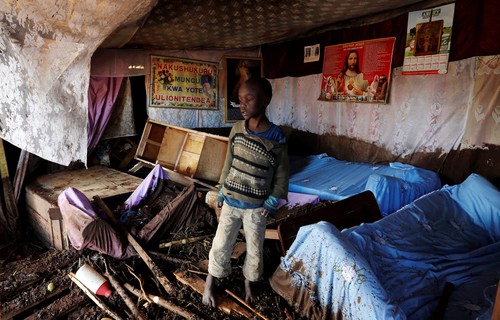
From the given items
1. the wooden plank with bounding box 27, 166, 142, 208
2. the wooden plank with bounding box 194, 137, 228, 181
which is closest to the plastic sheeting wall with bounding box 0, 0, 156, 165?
the wooden plank with bounding box 27, 166, 142, 208

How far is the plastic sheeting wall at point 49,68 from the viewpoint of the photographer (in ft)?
5.65

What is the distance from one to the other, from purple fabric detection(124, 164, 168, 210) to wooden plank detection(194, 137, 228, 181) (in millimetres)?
773

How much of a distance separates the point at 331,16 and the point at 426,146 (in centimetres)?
225

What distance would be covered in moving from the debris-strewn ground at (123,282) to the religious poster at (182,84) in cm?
297

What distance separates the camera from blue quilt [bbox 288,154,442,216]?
3.31m

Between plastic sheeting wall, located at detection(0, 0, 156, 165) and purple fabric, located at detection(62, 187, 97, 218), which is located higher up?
plastic sheeting wall, located at detection(0, 0, 156, 165)

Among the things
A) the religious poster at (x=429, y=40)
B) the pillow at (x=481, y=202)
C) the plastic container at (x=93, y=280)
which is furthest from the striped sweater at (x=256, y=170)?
the religious poster at (x=429, y=40)

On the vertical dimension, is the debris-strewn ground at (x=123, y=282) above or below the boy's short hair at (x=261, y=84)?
below

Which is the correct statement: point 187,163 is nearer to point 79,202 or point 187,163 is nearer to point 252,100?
point 79,202

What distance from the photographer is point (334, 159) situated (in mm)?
5266

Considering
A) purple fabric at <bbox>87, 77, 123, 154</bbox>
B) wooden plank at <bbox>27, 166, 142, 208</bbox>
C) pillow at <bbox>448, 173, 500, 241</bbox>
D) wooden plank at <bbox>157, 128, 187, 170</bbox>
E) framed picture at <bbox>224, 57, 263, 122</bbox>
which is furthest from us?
framed picture at <bbox>224, 57, 263, 122</bbox>

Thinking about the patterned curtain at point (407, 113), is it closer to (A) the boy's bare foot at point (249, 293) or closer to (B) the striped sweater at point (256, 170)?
(B) the striped sweater at point (256, 170)

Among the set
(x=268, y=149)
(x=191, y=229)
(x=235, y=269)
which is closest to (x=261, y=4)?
(x=268, y=149)

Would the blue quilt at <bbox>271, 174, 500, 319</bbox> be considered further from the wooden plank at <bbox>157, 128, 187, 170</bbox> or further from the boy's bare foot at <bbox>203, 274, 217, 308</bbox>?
the wooden plank at <bbox>157, 128, 187, 170</bbox>
